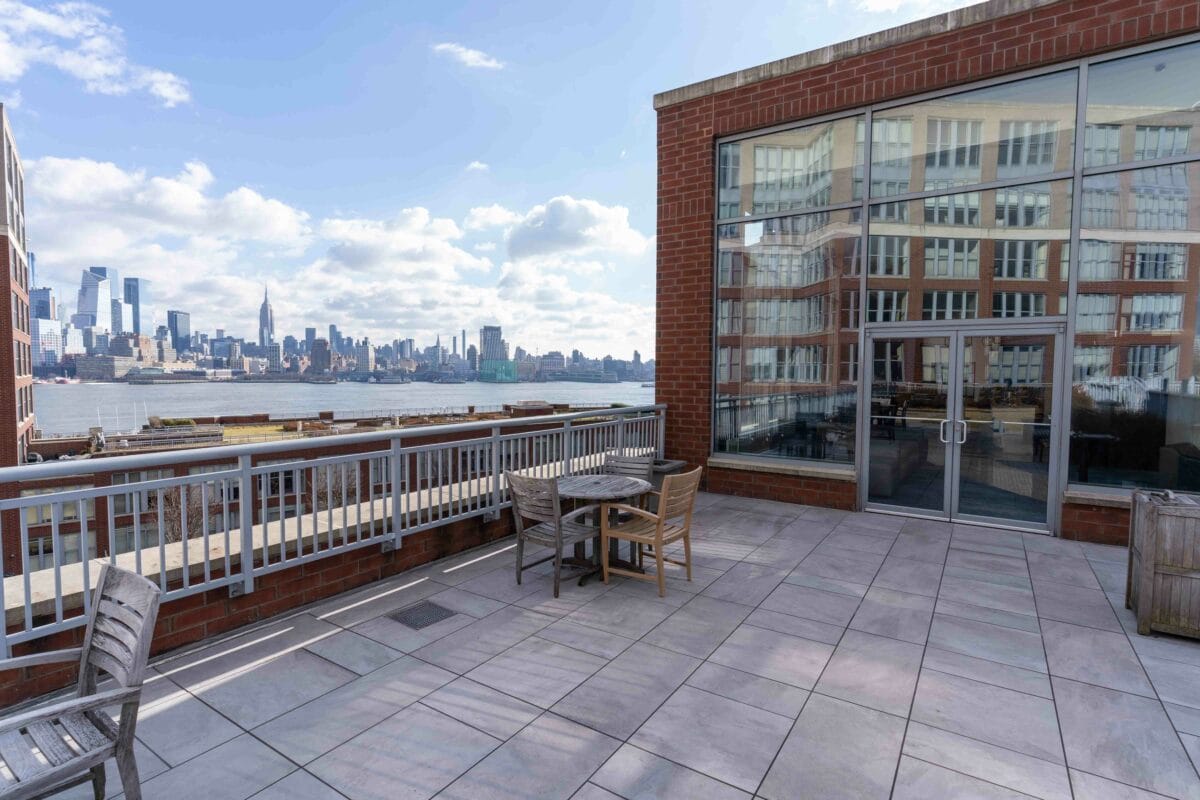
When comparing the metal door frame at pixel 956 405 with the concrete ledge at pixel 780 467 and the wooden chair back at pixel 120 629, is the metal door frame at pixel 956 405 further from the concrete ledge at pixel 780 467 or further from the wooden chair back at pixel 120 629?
the wooden chair back at pixel 120 629

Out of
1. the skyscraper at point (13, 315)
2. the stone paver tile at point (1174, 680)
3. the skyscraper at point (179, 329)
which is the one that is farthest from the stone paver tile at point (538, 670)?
the skyscraper at point (179, 329)

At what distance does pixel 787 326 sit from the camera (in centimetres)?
664

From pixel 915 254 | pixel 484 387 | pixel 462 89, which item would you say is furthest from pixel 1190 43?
pixel 484 387

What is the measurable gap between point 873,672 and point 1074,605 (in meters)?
1.99

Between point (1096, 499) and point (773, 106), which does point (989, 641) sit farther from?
point (773, 106)

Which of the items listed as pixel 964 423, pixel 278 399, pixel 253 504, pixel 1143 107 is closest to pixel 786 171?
pixel 1143 107

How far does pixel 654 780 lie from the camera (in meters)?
2.05

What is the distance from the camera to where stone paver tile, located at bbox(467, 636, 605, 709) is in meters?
2.65

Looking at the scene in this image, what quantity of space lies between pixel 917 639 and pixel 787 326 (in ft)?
13.5

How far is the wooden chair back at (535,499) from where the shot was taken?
12.3ft

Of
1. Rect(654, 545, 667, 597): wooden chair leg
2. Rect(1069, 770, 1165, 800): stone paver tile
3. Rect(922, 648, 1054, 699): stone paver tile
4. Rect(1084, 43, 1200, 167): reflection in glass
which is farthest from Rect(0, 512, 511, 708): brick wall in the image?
Rect(1084, 43, 1200, 167): reflection in glass

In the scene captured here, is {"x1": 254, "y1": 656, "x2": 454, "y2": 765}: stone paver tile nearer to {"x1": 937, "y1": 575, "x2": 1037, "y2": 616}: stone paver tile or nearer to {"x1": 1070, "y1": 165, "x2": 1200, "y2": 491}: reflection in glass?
{"x1": 937, "y1": 575, "x2": 1037, "y2": 616}: stone paver tile

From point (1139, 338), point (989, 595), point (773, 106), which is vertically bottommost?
point (989, 595)

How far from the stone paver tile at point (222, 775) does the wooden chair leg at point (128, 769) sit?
354 mm
